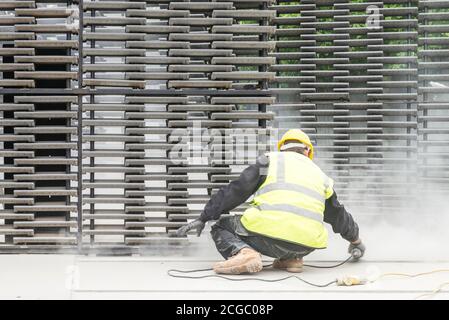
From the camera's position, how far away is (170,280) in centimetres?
559

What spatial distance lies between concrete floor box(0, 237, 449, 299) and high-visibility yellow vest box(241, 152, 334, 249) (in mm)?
424

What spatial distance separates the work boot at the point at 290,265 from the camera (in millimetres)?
5992

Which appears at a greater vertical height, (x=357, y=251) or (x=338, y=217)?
(x=338, y=217)

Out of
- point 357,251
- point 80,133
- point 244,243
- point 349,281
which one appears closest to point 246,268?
point 244,243

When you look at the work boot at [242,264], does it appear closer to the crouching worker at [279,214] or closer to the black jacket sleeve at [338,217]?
the crouching worker at [279,214]

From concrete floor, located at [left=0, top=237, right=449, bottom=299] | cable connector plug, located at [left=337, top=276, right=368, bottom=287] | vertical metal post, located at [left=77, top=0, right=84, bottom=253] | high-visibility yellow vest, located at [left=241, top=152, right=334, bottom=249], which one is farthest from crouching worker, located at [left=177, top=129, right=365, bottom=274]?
vertical metal post, located at [left=77, top=0, right=84, bottom=253]

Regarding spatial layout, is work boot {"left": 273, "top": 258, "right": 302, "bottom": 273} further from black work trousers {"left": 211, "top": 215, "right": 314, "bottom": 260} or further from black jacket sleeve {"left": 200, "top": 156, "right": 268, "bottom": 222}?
black jacket sleeve {"left": 200, "top": 156, "right": 268, "bottom": 222}

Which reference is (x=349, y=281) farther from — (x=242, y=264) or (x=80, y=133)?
(x=80, y=133)

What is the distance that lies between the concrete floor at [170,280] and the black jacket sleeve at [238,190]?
62 centimetres

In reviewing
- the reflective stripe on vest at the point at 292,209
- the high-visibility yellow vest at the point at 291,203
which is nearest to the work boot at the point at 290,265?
the high-visibility yellow vest at the point at 291,203

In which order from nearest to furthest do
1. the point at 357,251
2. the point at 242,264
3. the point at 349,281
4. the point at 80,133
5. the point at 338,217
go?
the point at 349,281
the point at 242,264
the point at 338,217
the point at 357,251
the point at 80,133

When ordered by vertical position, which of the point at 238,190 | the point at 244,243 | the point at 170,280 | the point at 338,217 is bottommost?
the point at 170,280

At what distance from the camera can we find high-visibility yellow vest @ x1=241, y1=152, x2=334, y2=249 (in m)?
5.73

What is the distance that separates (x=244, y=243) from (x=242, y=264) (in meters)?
0.31
